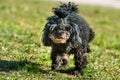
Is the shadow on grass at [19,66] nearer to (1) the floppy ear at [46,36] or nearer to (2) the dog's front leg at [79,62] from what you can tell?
(2) the dog's front leg at [79,62]

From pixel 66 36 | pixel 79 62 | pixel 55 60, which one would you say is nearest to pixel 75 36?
pixel 66 36

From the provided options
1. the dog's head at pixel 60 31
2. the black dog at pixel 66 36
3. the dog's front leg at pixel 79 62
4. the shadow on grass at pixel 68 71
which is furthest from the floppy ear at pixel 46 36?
the shadow on grass at pixel 68 71

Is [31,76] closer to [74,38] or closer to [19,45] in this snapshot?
[74,38]

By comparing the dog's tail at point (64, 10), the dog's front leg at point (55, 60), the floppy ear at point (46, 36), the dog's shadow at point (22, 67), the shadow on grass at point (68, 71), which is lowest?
the shadow on grass at point (68, 71)

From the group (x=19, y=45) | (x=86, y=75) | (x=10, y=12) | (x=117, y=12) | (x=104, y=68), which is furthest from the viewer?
(x=117, y=12)

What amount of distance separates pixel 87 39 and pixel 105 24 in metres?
13.3

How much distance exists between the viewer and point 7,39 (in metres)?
15.4

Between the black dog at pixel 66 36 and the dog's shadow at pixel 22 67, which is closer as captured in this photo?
the black dog at pixel 66 36

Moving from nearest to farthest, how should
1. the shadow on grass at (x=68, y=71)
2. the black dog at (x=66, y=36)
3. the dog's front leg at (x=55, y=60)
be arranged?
1. the black dog at (x=66, y=36)
2. the dog's front leg at (x=55, y=60)
3. the shadow on grass at (x=68, y=71)

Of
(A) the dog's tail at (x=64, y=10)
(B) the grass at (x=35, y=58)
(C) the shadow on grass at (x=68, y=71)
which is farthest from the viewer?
(C) the shadow on grass at (x=68, y=71)

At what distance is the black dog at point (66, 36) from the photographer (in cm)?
1110

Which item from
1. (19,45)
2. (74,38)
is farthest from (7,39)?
(74,38)

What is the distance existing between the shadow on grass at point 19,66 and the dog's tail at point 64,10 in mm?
1526

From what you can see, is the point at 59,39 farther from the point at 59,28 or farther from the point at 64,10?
the point at 64,10
